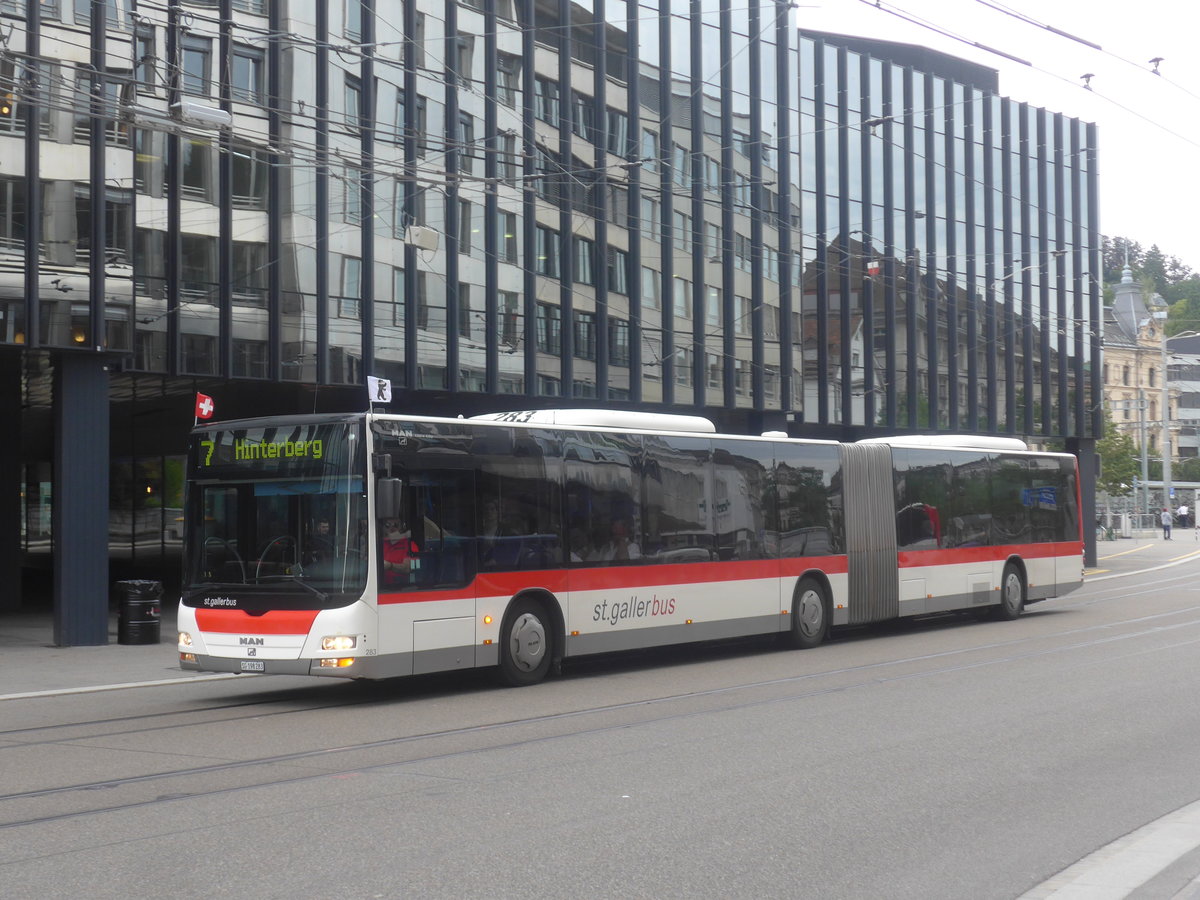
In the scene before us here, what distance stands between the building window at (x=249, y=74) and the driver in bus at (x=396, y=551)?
37.7 feet

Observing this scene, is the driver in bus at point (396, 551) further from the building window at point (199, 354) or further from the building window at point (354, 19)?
the building window at point (354, 19)

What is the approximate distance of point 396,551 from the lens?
1316 cm

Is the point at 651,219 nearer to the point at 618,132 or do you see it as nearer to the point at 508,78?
the point at 618,132

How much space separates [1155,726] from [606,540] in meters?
6.64

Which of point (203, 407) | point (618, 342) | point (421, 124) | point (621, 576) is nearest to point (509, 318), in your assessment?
point (618, 342)

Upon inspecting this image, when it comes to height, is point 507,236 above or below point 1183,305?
below

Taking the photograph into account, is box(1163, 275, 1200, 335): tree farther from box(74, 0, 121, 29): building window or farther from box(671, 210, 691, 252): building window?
box(74, 0, 121, 29): building window

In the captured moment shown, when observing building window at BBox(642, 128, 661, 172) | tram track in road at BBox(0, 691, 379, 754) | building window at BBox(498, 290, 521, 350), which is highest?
building window at BBox(642, 128, 661, 172)

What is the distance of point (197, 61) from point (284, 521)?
11.4 meters

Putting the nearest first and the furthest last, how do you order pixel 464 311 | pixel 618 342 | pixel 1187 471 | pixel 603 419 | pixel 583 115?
pixel 603 419 → pixel 464 311 → pixel 583 115 → pixel 618 342 → pixel 1187 471

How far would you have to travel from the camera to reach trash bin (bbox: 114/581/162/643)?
2048cm

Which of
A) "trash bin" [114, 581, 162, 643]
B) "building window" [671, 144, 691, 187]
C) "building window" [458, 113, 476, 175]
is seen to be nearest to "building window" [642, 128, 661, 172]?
"building window" [671, 144, 691, 187]

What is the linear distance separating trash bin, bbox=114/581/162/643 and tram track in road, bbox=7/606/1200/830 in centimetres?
771

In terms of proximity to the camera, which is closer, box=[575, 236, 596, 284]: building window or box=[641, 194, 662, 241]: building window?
box=[575, 236, 596, 284]: building window
